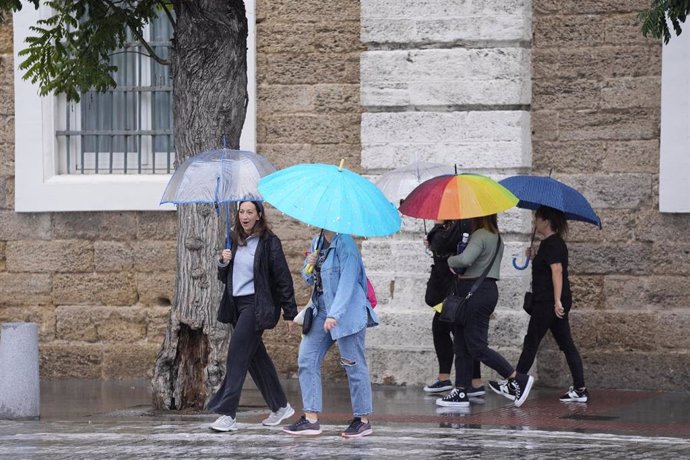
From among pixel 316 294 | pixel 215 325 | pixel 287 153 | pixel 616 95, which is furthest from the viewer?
pixel 287 153

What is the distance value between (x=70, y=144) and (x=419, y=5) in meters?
3.92

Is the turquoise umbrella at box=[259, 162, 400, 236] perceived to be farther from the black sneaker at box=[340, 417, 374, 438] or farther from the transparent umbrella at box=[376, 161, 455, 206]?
the transparent umbrella at box=[376, 161, 455, 206]

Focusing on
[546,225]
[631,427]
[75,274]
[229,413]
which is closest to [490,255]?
[546,225]

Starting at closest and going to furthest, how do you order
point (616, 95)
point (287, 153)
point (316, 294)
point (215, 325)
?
point (316, 294)
point (215, 325)
point (616, 95)
point (287, 153)

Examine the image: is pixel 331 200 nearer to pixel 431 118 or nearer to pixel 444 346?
pixel 444 346

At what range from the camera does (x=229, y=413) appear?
1038 cm

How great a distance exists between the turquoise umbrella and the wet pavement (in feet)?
4.78

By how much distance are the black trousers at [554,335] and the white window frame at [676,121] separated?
66.5 inches

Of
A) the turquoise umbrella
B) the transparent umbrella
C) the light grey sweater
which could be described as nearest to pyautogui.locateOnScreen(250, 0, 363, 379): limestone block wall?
the transparent umbrella

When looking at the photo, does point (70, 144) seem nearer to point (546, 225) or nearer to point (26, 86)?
point (26, 86)

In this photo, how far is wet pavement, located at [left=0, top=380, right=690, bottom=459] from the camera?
9.42m

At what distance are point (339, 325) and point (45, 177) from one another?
5676 mm

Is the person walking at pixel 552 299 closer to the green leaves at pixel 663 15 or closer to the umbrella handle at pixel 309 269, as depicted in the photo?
the green leaves at pixel 663 15

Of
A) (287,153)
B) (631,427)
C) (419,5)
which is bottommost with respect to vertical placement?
(631,427)
